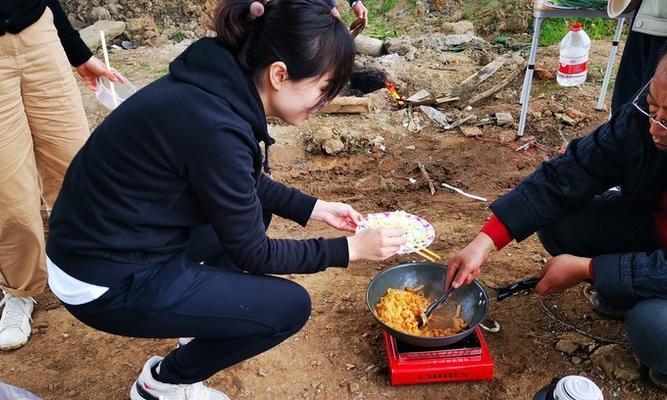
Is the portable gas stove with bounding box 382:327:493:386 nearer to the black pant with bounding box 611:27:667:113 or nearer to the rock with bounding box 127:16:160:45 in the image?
the black pant with bounding box 611:27:667:113

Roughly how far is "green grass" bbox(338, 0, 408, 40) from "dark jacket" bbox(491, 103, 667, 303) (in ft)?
18.3

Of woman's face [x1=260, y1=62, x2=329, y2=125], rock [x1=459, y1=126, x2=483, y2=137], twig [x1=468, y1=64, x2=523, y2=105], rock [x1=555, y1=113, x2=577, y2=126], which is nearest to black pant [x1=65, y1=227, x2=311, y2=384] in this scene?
woman's face [x1=260, y1=62, x2=329, y2=125]

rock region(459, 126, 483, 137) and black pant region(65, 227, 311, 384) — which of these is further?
rock region(459, 126, 483, 137)

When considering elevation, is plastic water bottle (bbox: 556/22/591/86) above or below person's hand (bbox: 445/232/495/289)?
below

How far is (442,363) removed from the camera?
229 cm

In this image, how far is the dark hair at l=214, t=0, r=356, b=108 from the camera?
163cm

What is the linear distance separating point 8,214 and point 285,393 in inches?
59.8

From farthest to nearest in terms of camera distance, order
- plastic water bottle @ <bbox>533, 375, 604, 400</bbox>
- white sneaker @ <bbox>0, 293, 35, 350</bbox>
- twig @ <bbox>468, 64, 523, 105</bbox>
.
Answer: twig @ <bbox>468, 64, 523, 105</bbox> < white sneaker @ <bbox>0, 293, 35, 350</bbox> < plastic water bottle @ <bbox>533, 375, 604, 400</bbox>

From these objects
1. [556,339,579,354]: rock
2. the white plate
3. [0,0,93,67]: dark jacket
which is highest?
[0,0,93,67]: dark jacket

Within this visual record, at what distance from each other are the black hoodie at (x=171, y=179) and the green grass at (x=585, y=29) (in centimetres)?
619

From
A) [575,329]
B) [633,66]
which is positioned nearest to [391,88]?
[633,66]

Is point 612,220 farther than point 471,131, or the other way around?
point 471,131

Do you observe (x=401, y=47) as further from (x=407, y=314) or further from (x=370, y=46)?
(x=407, y=314)

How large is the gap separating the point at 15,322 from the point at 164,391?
3.74 ft
